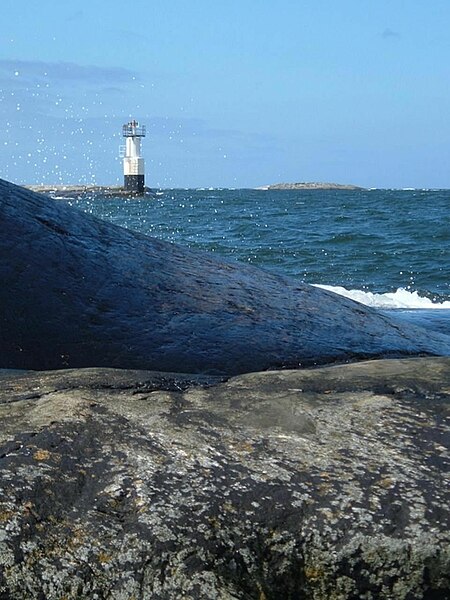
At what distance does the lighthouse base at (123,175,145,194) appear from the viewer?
6519cm

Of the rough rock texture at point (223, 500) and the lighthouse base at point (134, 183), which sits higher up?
the lighthouse base at point (134, 183)

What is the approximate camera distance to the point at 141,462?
2.06m

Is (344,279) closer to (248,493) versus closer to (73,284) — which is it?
(73,284)

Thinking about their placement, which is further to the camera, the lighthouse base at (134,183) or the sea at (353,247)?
the lighthouse base at (134,183)

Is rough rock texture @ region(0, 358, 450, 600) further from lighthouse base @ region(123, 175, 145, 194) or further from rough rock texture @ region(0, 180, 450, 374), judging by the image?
lighthouse base @ region(123, 175, 145, 194)

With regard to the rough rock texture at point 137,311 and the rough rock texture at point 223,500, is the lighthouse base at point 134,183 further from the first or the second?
the rough rock texture at point 223,500

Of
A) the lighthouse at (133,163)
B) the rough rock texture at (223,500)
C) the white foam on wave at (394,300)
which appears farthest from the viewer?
the lighthouse at (133,163)

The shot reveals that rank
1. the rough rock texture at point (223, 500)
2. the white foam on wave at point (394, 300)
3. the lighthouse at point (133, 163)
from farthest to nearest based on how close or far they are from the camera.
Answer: the lighthouse at point (133, 163), the white foam on wave at point (394, 300), the rough rock texture at point (223, 500)

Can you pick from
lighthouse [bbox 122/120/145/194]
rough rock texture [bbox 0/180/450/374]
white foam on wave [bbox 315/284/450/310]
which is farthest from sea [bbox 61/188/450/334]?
lighthouse [bbox 122/120/145/194]

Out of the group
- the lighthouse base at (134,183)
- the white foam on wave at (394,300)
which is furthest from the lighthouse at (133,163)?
the white foam on wave at (394,300)

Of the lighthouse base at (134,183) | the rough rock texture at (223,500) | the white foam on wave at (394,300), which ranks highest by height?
the lighthouse base at (134,183)

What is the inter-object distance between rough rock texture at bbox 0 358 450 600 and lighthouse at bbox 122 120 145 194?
62.7 metres

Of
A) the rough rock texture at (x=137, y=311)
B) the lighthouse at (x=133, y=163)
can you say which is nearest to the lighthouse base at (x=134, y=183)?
the lighthouse at (x=133, y=163)

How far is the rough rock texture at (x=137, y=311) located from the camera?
386cm
